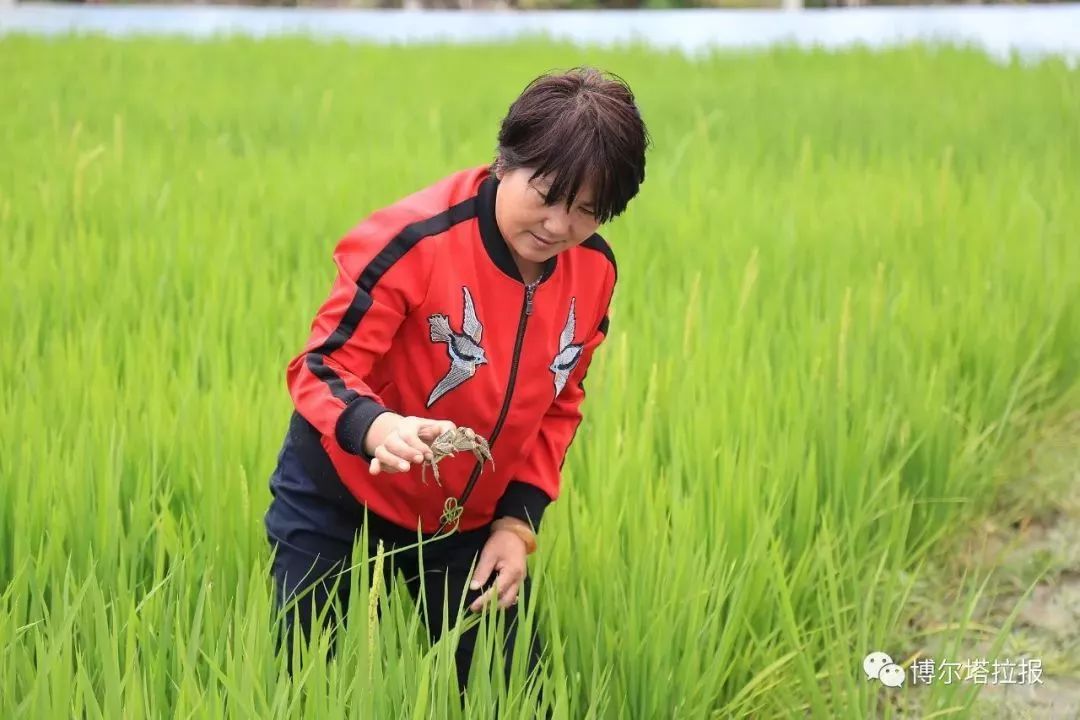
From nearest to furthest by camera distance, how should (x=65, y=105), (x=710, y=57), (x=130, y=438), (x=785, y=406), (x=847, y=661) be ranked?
(x=847, y=661), (x=130, y=438), (x=785, y=406), (x=65, y=105), (x=710, y=57)

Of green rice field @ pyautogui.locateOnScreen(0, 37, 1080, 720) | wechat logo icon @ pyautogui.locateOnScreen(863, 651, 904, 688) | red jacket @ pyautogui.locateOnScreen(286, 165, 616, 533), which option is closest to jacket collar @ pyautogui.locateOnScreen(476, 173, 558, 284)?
red jacket @ pyautogui.locateOnScreen(286, 165, 616, 533)

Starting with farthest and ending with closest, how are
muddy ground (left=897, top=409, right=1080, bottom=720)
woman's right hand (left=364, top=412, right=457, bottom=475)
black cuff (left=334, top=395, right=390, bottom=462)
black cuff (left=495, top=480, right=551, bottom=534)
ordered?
1. muddy ground (left=897, top=409, right=1080, bottom=720)
2. black cuff (left=495, top=480, right=551, bottom=534)
3. black cuff (left=334, top=395, right=390, bottom=462)
4. woman's right hand (left=364, top=412, right=457, bottom=475)

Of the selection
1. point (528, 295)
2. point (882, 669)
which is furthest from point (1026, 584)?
point (528, 295)

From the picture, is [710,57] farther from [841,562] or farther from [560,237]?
[560,237]

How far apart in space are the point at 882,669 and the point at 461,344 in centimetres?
61

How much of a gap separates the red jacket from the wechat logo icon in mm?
416

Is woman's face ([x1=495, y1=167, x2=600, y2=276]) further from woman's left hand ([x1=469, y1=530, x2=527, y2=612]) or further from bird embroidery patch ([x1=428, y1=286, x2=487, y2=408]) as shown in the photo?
woman's left hand ([x1=469, y1=530, x2=527, y2=612])

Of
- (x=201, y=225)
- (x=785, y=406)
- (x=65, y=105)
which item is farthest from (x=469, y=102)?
(x=785, y=406)

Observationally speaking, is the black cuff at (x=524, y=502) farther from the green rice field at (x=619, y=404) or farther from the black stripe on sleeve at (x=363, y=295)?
the black stripe on sleeve at (x=363, y=295)

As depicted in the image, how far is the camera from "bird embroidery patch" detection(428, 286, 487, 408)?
1210mm

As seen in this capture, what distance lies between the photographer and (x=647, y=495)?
4.90 feet

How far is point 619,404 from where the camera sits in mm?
1805

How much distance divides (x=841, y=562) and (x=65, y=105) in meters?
3.92

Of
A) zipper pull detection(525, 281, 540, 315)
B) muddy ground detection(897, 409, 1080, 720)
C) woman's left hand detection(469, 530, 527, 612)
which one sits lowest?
muddy ground detection(897, 409, 1080, 720)
